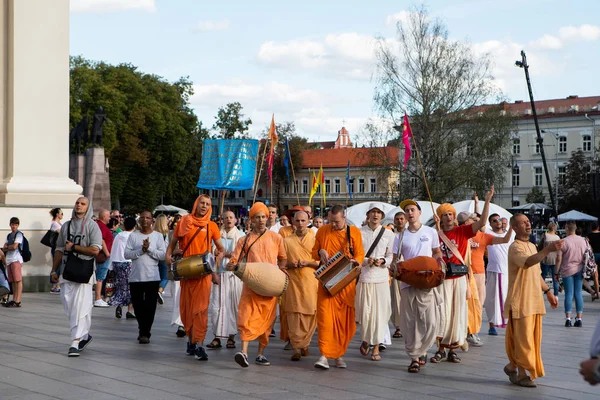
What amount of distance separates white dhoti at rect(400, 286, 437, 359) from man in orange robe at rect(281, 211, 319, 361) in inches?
43.9

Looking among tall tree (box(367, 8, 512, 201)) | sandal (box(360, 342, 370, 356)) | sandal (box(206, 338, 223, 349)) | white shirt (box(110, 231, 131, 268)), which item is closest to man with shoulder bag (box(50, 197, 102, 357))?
sandal (box(206, 338, 223, 349))

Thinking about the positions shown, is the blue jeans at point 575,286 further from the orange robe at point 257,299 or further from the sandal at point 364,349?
the orange robe at point 257,299

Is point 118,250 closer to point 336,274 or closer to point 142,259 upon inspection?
point 142,259

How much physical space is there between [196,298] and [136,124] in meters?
59.0

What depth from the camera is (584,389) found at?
881cm

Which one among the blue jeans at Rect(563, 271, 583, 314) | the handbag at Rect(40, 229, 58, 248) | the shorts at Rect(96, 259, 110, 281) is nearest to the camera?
the blue jeans at Rect(563, 271, 583, 314)

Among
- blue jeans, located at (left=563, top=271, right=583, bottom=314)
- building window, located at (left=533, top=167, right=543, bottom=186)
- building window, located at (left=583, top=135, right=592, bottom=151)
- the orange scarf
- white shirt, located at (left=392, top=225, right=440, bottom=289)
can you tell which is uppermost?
building window, located at (left=583, top=135, right=592, bottom=151)

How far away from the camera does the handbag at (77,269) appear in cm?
1080

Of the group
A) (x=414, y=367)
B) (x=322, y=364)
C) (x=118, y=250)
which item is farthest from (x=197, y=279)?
(x=118, y=250)

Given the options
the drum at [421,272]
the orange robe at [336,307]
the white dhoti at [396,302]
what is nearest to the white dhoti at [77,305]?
the orange robe at [336,307]

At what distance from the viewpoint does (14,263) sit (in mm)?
17375

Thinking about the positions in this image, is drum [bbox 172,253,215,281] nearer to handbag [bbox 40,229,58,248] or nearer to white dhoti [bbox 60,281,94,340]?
white dhoti [bbox 60,281,94,340]

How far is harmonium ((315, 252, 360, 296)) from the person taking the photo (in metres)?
10.2

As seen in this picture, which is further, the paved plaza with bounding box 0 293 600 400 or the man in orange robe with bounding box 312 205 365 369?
the man in orange robe with bounding box 312 205 365 369
